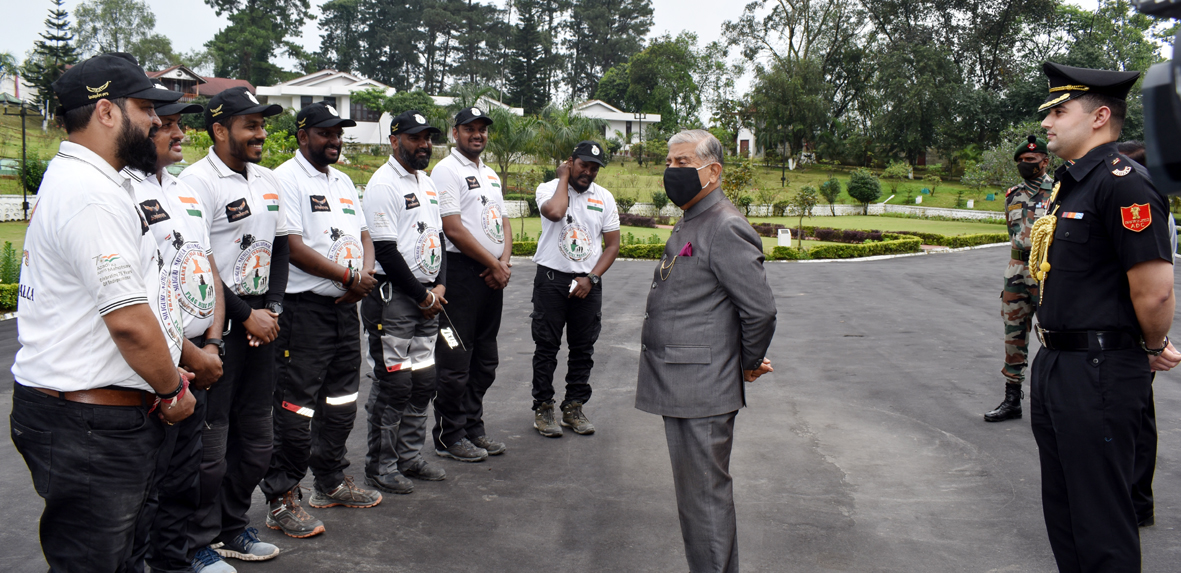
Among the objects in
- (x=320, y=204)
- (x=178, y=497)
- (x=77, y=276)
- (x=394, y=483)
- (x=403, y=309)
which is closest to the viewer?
(x=77, y=276)

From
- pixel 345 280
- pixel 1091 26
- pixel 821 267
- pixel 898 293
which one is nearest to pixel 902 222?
pixel 821 267

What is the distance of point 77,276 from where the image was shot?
95.1 inches

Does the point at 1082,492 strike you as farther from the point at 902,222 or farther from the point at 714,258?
the point at 902,222

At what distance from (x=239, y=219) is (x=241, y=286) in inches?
12.9

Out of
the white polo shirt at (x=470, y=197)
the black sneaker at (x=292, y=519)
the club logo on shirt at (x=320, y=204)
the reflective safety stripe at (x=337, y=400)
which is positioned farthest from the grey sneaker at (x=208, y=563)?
the white polo shirt at (x=470, y=197)

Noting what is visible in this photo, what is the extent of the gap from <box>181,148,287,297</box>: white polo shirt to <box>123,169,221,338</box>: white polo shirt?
283 mm

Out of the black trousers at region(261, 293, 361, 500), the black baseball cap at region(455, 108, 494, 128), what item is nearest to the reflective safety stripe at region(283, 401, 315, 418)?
the black trousers at region(261, 293, 361, 500)

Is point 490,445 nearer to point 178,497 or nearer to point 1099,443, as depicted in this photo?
point 178,497

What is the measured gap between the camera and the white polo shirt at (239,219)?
3693 mm

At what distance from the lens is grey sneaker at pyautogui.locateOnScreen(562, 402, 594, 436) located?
5.73m

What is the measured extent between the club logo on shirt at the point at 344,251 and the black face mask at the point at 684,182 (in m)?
1.88

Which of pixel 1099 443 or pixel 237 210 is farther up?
pixel 237 210

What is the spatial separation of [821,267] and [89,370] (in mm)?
17812

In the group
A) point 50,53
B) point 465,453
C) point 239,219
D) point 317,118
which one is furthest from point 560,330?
point 50,53
